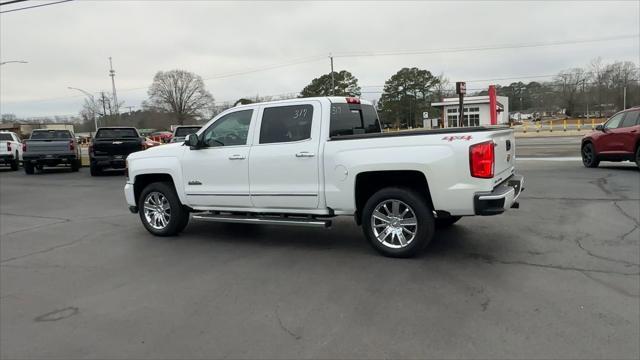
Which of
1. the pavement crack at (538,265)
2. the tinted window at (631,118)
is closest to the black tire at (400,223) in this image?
the pavement crack at (538,265)

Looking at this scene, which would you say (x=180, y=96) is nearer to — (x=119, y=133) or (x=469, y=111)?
(x=469, y=111)

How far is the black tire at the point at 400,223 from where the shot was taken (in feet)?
18.0

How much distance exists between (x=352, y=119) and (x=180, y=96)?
106545 millimetres

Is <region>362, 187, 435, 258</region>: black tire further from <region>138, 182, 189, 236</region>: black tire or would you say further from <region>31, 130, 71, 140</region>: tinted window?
<region>31, 130, 71, 140</region>: tinted window

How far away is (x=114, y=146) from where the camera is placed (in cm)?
1800

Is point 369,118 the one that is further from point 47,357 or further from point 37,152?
point 37,152

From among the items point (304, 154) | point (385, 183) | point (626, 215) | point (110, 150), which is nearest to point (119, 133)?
point (110, 150)

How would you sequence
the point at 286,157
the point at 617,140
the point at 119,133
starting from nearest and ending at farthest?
the point at 286,157 → the point at 617,140 → the point at 119,133

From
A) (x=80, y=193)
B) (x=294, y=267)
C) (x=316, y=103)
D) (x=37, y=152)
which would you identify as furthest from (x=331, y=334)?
(x=37, y=152)

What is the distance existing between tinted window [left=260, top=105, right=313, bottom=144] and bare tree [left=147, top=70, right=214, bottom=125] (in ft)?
333

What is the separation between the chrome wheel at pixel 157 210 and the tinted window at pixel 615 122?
11831 millimetres

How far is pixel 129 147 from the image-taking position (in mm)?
18016

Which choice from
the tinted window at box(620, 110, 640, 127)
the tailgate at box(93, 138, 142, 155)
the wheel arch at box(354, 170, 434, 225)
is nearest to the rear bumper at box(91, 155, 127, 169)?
the tailgate at box(93, 138, 142, 155)

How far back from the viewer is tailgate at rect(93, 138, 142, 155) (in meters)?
17.9
